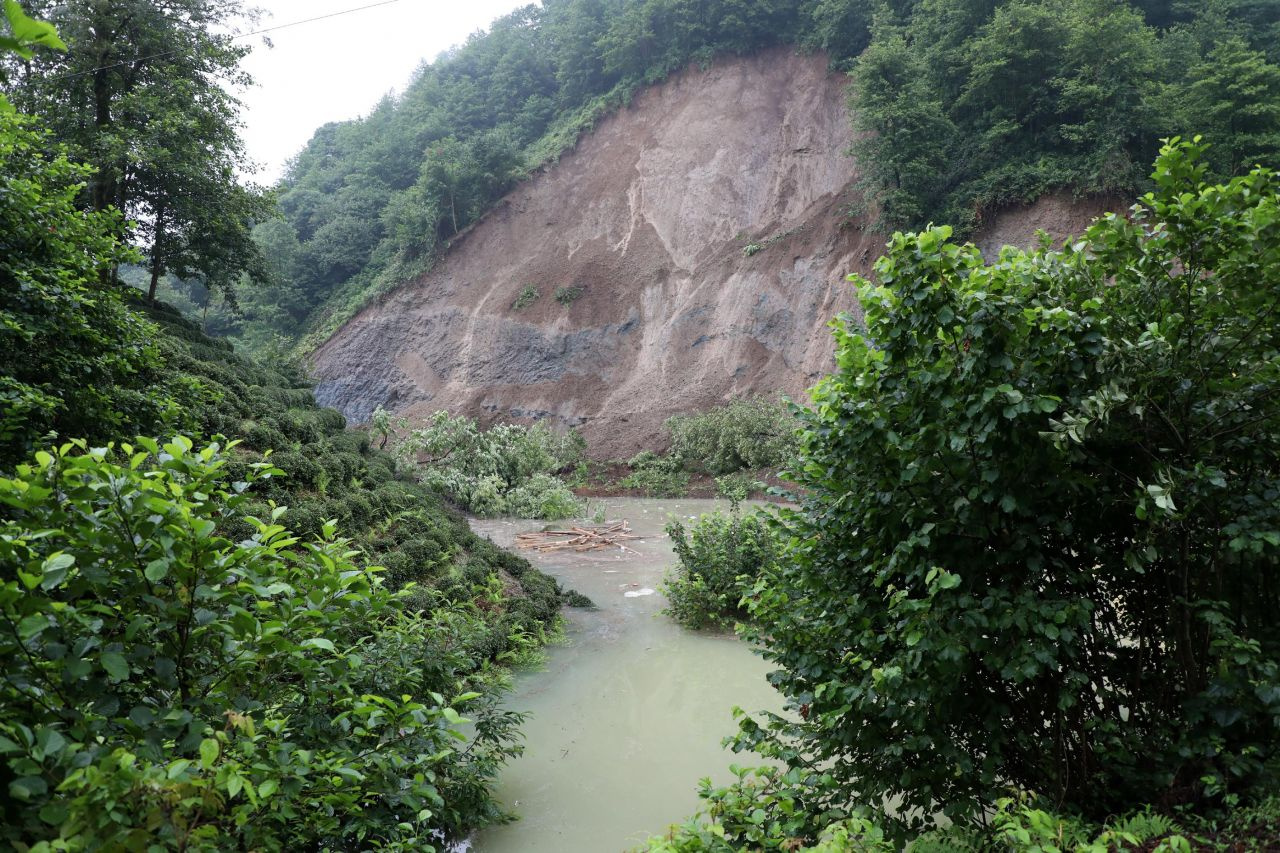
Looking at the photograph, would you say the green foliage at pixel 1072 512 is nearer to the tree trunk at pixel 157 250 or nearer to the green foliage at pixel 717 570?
the green foliage at pixel 717 570

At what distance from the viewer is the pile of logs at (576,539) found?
574 inches

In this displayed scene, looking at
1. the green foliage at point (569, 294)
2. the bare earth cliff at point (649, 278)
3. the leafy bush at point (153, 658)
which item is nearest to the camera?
the leafy bush at point (153, 658)

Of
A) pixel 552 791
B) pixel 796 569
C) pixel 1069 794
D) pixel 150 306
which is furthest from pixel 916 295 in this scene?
pixel 150 306

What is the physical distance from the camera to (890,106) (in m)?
21.7

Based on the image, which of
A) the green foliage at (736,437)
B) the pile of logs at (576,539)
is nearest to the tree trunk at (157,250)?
the pile of logs at (576,539)

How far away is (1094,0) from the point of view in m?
20.5

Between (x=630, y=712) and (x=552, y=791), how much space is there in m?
1.60

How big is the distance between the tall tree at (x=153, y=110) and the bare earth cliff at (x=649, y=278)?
574 inches

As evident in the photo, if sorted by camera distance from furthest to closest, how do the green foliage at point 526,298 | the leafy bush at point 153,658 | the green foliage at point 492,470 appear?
the green foliage at point 526,298
the green foliage at point 492,470
the leafy bush at point 153,658

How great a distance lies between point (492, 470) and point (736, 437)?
7.76m

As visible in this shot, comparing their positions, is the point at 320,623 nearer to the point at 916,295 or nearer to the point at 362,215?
the point at 916,295

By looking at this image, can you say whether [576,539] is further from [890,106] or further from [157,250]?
[890,106]

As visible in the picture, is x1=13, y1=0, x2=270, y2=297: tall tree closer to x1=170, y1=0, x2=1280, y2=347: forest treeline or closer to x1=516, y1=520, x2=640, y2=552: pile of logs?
x1=170, y1=0, x2=1280, y2=347: forest treeline

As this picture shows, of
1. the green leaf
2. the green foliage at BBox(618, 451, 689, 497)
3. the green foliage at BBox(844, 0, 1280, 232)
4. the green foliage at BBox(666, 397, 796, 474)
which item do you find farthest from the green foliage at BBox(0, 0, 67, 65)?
the green foliage at BBox(844, 0, 1280, 232)
